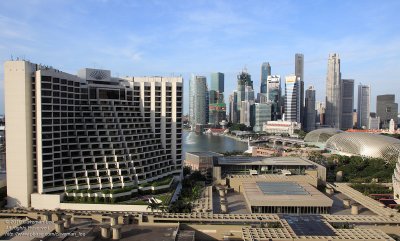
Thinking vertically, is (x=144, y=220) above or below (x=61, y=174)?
below

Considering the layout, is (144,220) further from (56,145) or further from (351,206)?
(351,206)

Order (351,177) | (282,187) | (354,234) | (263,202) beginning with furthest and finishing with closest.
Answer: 1. (351,177)
2. (282,187)
3. (263,202)
4. (354,234)

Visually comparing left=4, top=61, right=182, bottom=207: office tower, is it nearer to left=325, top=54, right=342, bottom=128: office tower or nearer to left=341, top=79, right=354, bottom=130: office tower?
left=325, top=54, right=342, bottom=128: office tower

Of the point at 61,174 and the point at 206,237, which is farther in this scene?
the point at 61,174

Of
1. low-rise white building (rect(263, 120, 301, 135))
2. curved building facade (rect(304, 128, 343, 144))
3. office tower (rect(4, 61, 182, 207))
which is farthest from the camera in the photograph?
low-rise white building (rect(263, 120, 301, 135))

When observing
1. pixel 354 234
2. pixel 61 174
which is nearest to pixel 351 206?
pixel 354 234

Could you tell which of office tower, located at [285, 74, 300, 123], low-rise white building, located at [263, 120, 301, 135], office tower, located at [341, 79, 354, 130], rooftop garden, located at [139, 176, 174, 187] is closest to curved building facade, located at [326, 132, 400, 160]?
rooftop garden, located at [139, 176, 174, 187]

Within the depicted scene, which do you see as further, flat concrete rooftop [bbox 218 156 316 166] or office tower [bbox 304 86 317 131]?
office tower [bbox 304 86 317 131]
